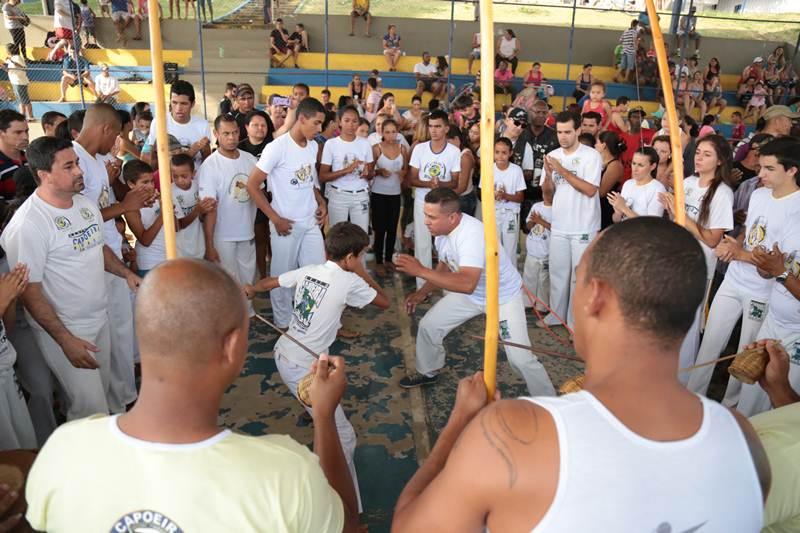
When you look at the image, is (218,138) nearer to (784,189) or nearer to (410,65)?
(784,189)

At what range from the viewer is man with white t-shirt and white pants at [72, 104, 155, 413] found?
14.3 feet

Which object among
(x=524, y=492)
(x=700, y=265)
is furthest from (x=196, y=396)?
(x=700, y=265)

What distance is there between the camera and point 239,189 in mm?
5555

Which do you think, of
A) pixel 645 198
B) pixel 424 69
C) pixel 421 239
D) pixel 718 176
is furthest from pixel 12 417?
pixel 424 69

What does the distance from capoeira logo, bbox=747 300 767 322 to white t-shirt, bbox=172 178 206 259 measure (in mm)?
4463

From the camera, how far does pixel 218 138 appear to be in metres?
5.48

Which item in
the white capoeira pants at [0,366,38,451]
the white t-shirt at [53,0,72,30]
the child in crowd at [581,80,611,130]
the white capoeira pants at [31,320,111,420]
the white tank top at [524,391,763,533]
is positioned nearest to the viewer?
the white tank top at [524,391,763,533]

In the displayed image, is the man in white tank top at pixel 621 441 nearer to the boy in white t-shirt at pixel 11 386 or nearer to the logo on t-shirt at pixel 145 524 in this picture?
the logo on t-shirt at pixel 145 524

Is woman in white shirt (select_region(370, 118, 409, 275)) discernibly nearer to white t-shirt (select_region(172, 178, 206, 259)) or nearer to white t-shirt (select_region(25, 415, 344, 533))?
white t-shirt (select_region(172, 178, 206, 259))

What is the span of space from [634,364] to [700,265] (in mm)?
310

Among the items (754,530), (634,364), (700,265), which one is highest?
(700,265)

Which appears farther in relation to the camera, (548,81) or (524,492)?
(548,81)

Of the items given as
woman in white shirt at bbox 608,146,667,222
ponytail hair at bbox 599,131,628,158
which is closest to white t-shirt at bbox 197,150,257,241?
woman in white shirt at bbox 608,146,667,222

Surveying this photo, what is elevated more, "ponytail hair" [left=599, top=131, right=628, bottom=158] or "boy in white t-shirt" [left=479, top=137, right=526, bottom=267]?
"ponytail hair" [left=599, top=131, right=628, bottom=158]
